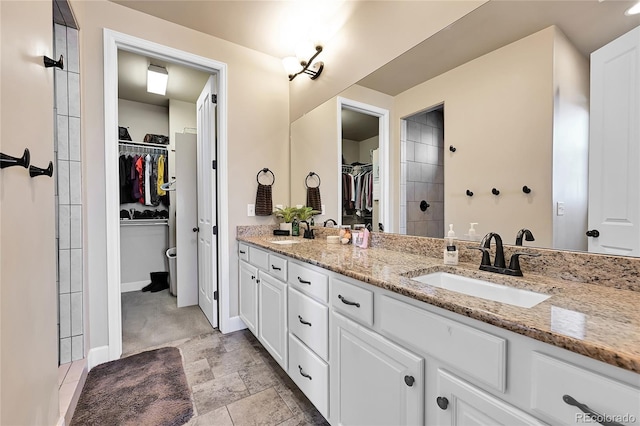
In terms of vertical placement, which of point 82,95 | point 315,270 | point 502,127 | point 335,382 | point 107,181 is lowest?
point 335,382

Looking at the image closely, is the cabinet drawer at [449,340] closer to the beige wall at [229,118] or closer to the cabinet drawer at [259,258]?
the cabinet drawer at [259,258]

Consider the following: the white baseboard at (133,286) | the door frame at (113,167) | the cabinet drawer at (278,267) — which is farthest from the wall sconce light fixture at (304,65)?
the white baseboard at (133,286)

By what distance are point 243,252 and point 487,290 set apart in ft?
6.13

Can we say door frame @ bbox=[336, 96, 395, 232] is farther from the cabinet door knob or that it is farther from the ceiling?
the ceiling

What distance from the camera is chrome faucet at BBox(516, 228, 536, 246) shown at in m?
1.12

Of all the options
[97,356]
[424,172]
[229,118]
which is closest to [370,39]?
[424,172]

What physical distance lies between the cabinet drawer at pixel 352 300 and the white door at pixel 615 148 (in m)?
0.85

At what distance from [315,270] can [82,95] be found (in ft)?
6.69

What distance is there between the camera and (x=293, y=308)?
5.20 feet

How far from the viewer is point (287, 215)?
8.73ft

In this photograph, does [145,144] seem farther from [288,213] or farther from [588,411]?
[588,411]

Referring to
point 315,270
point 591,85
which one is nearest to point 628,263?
point 591,85

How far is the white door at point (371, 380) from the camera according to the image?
90 cm

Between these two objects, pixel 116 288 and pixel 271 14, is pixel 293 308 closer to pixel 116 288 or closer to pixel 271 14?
pixel 116 288
